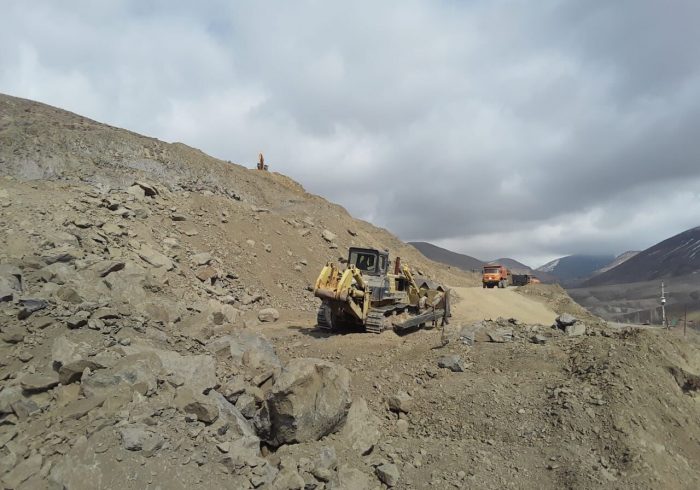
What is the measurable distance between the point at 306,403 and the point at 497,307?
15971 millimetres

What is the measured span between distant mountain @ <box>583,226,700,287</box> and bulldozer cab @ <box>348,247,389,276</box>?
2017 inches

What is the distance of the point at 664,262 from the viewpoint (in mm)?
59031

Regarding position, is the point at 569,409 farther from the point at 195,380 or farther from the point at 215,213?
the point at 215,213

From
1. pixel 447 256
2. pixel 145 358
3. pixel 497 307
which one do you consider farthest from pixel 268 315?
pixel 447 256

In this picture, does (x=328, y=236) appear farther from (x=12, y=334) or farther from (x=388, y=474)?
(x=388, y=474)

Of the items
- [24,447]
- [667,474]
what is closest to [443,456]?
[667,474]

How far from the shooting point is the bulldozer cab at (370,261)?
1208 cm

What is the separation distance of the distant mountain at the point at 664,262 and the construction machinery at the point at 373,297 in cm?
4948

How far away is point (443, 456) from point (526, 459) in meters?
1.07

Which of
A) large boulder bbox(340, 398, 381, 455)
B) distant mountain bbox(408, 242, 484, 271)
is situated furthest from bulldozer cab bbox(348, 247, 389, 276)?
distant mountain bbox(408, 242, 484, 271)

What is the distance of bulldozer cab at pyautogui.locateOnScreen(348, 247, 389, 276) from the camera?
1208 centimetres

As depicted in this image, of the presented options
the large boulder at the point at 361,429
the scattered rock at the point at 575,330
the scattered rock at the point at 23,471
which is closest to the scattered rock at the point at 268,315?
the large boulder at the point at 361,429

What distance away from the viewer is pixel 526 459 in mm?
5578

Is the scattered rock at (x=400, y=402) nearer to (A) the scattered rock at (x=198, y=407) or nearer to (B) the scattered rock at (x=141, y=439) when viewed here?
(A) the scattered rock at (x=198, y=407)
